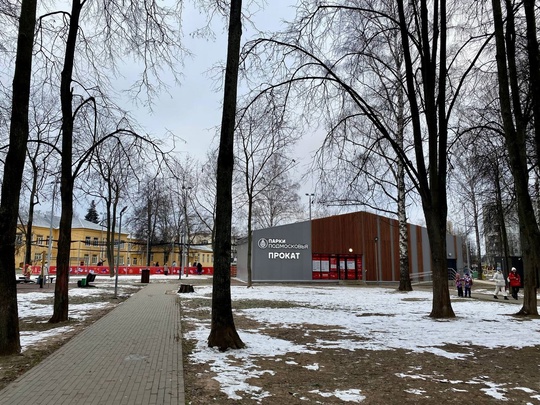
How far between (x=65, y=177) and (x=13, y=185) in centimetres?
460

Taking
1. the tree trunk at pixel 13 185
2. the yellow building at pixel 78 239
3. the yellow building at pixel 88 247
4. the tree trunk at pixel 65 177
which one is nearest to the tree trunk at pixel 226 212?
the tree trunk at pixel 13 185

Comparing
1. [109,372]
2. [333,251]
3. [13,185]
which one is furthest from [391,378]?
[333,251]

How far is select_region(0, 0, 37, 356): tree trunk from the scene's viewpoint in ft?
23.5

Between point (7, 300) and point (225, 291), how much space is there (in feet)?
12.5

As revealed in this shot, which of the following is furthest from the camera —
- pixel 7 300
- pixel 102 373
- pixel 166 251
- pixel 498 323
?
pixel 166 251

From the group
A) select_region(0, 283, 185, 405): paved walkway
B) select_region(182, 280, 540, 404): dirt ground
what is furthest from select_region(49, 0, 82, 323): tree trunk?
select_region(182, 280, 540, 404): dirt ground

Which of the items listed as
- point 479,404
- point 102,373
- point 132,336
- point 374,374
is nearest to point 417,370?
point 374,374

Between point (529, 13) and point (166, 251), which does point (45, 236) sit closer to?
point (166, 251)

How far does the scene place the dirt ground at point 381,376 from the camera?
4.94 metres

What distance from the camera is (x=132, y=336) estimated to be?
9.08 meters

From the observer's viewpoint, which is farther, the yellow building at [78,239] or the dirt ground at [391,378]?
the yellow building at [78,239]

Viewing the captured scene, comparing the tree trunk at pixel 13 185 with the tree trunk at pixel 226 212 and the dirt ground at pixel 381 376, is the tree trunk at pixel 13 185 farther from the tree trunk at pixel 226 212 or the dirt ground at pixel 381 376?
the tree trunk at pixel 226 212

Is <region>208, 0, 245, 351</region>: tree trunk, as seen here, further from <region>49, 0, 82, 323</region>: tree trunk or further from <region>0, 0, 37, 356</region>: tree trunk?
<region>49, 0, 82, 323</region>: tree trunk

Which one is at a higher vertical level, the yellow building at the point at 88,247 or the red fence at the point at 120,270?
the yellow building at the point at 88,247
